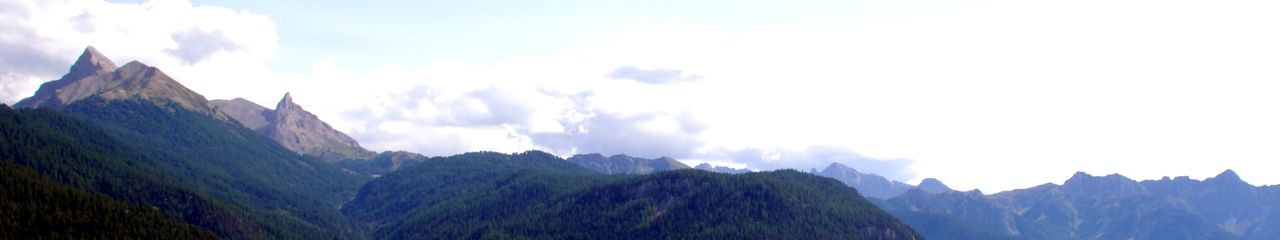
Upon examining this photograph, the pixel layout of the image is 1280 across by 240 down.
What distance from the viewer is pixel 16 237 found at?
199375 millimetres
